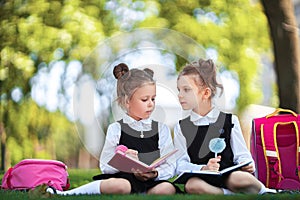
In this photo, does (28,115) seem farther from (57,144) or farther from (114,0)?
(114,0)

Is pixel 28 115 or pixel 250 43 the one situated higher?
pixel 250 43

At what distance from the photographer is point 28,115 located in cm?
769

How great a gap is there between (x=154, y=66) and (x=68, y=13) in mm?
4503

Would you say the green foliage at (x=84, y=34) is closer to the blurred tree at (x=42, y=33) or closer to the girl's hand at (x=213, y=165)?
the blurred tree at (x=42, y=33)

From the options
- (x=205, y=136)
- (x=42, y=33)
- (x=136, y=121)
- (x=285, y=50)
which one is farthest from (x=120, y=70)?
(x=42, y=33)

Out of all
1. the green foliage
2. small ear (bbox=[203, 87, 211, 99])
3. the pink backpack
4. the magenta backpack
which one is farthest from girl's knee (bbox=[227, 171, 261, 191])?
the green foliage

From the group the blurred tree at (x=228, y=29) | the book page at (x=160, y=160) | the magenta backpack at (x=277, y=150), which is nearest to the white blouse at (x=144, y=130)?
the book page at (x=160, y=160)

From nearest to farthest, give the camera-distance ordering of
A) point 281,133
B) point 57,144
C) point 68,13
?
point 281,133
point 68,13
point 57,144

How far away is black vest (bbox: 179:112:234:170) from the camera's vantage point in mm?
2730

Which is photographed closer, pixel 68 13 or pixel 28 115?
pixel 68 13

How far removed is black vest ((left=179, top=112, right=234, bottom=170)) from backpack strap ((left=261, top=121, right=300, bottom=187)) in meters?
0.39

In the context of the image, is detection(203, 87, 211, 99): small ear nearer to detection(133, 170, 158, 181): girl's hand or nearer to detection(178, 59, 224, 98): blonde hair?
detection(178, 59, 224, 98): blonde hair

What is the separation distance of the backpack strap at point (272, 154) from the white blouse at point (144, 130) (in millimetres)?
609

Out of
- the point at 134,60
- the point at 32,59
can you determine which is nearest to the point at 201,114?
the point at 134,60
